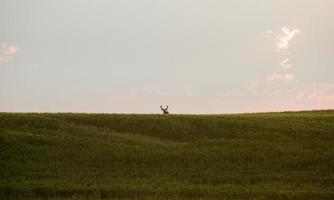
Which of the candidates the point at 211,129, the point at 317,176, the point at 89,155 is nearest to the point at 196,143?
the point at 211,129

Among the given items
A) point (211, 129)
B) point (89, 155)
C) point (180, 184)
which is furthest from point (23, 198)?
point (211, 129)

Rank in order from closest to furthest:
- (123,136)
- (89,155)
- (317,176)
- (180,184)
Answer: (180,184) < (317,176) < (89,155) < (123,136)

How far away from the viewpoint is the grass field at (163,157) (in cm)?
2048

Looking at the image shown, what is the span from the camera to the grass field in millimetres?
20484

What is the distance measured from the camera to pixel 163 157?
27281 mm

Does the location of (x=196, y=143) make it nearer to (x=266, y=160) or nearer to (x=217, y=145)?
(x=217, y=145)

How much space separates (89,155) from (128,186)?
696 cm

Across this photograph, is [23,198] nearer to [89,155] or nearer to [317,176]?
[89,155]

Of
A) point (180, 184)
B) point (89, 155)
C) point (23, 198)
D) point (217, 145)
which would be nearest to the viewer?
point (23, 198)

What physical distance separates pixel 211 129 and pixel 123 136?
587cm

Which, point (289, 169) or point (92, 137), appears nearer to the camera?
point (289, 169)

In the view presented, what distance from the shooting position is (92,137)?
31969mm

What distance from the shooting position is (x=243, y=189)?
67.5 feet

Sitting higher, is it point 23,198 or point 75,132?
point 75,132
